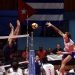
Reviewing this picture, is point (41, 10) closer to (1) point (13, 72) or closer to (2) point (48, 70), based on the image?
(2) point (48, 70)

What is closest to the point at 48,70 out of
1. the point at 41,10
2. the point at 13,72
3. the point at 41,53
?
the point at 13,72

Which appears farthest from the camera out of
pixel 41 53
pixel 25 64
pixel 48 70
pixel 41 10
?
pixel 41 10

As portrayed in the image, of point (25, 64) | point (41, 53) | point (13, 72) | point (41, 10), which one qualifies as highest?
point (41, 10)

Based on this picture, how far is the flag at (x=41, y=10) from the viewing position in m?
13.0

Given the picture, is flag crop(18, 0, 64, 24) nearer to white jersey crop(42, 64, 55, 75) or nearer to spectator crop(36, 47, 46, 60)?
spectator crop(36, 47, 46, 60)

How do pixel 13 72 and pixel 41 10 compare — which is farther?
pixel 41 10

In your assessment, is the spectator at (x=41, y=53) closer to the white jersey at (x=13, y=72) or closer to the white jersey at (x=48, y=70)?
the white jersey at (x=48, y=70)

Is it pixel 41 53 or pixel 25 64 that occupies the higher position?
pixel 25 64

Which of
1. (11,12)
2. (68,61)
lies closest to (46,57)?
(68,61)

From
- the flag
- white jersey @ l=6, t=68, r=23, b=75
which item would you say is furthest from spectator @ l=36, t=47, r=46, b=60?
white jersey @ l=6, t=68, r=23, b=75

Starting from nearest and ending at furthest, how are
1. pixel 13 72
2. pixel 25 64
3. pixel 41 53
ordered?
pixel 13 72
pixel 25 64
pixel 41 53

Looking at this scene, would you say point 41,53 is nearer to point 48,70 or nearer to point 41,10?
point 41,10

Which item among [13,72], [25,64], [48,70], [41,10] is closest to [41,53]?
[41,10]

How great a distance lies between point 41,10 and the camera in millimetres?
13219
